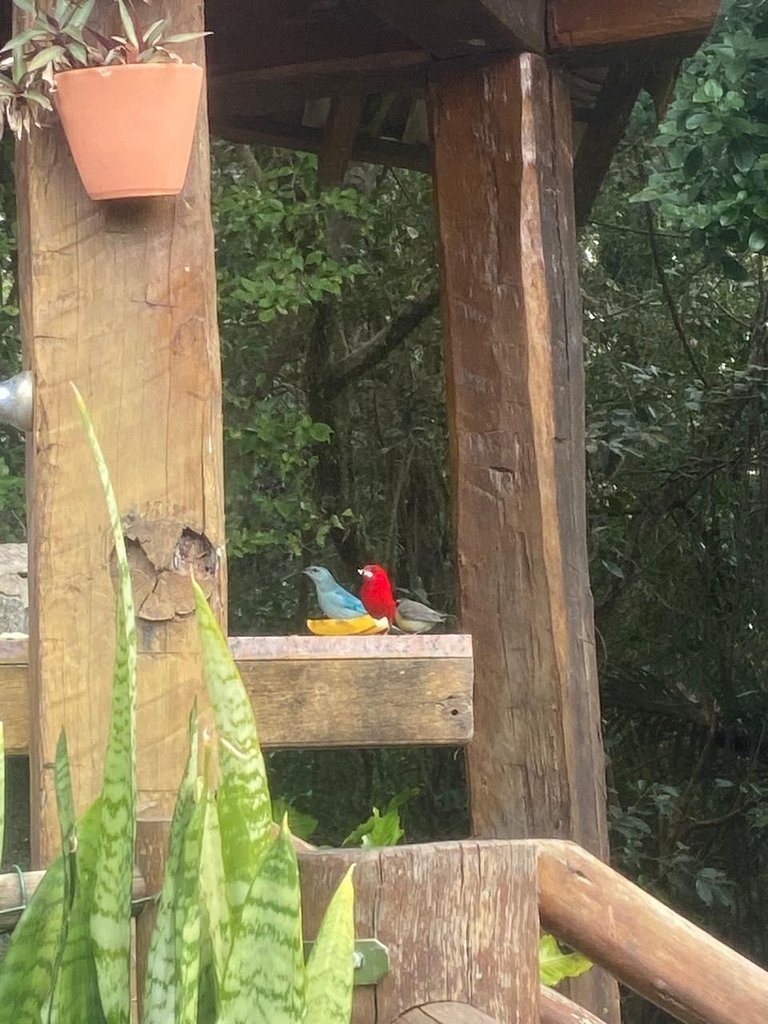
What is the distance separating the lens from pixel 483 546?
9.43ft

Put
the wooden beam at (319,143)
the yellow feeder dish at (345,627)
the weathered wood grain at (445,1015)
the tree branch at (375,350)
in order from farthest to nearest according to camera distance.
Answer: the tree branch at (375,350)
the wooden beam at (319,143)
the yellow feeder dish at (345,627)
the weathered wood grain at (445,1015)

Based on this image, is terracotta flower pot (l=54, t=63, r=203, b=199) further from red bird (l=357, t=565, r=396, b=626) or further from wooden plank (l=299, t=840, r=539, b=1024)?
red bird (l=357, t=565, r=396, b=626)

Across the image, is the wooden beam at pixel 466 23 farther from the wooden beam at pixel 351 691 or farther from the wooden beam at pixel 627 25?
the wooden beam at pixel 351 691

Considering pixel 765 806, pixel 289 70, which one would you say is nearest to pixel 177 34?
pixel 289 70

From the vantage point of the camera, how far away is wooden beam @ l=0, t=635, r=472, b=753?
165 centimetres

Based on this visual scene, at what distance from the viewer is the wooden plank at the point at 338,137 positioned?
3715 millimetres

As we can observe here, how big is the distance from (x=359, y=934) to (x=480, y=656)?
1595 millimetres

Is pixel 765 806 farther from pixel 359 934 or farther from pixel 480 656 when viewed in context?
pixel 359 934

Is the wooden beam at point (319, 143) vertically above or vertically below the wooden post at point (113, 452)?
above

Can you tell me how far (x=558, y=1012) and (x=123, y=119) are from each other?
3.79ft

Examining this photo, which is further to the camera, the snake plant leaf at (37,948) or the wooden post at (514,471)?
the wooden post at (514,471)

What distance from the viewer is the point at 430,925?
1285mm

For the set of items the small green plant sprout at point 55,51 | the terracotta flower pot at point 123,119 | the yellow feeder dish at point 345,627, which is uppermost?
the small green plant sprout at point 55,51

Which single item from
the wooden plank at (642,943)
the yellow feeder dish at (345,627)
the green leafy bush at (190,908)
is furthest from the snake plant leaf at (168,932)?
the yellow feeder dish at (345,627)
